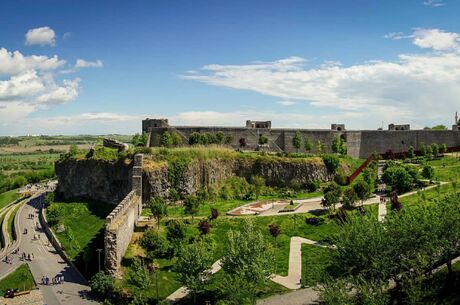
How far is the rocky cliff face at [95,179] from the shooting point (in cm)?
4697

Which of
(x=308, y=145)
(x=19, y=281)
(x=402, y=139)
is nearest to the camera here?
(x=19, y=281)

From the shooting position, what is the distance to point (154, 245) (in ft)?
106

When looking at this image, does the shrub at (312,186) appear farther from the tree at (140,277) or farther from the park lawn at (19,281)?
the park lawn at (19,281)

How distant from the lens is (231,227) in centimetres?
3688

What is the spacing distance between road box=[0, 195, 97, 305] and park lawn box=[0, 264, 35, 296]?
45 cm

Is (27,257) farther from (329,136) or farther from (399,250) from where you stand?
(329,136)

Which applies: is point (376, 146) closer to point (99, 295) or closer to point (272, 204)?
point (272, 204)

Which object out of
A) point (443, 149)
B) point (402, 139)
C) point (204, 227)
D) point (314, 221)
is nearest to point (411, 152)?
point (443, 149)

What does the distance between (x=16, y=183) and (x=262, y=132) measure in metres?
58.2

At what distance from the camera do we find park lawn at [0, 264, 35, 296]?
104 feet

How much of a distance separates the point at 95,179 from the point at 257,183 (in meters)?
19.4

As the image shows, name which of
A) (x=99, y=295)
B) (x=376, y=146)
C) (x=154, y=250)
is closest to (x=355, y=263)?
(x=154, y=250)

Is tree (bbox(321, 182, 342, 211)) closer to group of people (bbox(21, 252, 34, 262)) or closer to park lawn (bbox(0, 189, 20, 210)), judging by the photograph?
group of people (bbox(21, 252, 34, 262))

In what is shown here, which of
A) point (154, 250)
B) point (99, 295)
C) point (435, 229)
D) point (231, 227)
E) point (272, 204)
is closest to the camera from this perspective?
point (435, 229)
